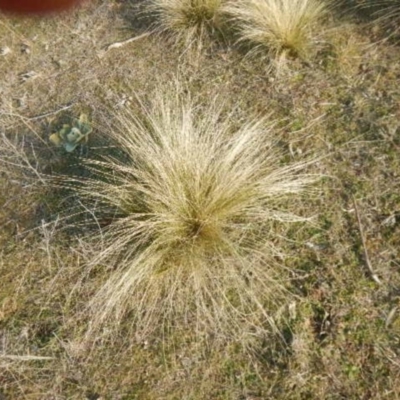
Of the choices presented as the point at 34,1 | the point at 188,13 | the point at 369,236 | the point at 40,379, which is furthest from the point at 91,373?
the point at 34,1

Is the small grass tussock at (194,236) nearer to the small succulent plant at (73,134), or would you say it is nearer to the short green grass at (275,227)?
the short green grass at (275,227)

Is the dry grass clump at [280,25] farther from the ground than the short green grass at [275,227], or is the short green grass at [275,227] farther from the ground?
the dry grass clump at [280,25]

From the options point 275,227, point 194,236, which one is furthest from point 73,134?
point 275,227

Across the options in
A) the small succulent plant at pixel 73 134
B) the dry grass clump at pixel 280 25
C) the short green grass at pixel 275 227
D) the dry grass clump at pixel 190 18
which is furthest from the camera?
the dry grass clump at pixel 190 18

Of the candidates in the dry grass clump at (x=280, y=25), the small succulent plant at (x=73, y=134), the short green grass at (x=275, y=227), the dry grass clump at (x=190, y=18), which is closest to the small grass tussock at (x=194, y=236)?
the short green grass at (x=275, y=227)

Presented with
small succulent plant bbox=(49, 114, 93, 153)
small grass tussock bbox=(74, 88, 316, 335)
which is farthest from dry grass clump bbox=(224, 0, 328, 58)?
small succulent plant bbox=(49, 114, 93, 153)

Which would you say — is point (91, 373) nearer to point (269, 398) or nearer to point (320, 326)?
point (269, 398)
